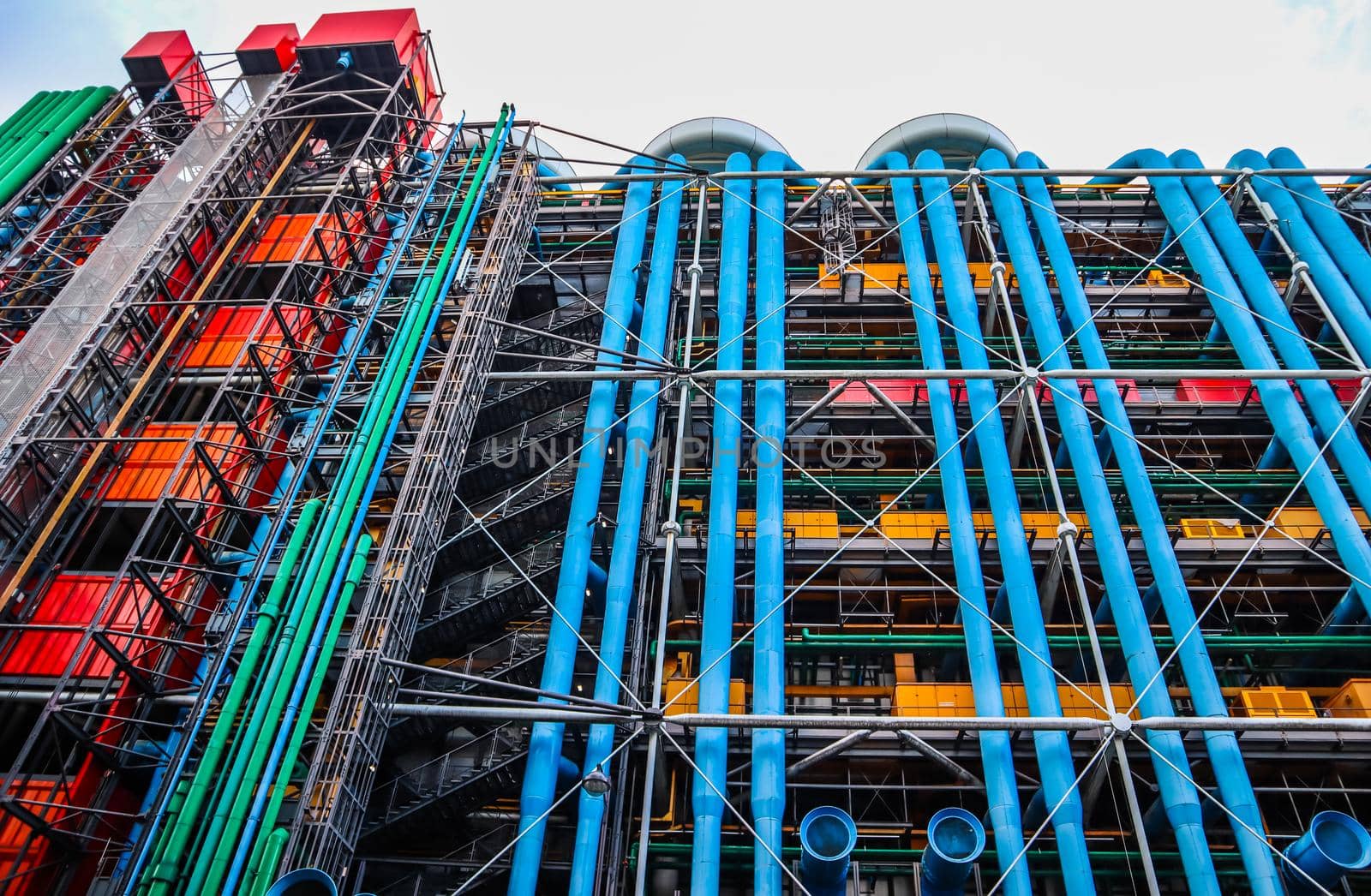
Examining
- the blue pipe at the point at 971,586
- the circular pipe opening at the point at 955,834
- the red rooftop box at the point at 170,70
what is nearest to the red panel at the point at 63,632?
the circular pipe opening at the point at 955,834

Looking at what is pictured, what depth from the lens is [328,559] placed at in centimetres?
1858

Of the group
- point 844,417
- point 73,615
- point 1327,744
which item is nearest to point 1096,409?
point 844,417

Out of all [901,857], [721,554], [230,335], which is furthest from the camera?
[230,335]

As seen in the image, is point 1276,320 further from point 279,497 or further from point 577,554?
point 279,497

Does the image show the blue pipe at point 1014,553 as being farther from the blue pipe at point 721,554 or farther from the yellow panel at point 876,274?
the blue pipe at point 721,554

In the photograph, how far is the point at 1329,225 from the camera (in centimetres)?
2623

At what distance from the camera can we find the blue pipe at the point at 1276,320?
20.8 metres

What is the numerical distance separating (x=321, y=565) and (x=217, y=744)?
10.6 feet

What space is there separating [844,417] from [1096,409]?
205 inches

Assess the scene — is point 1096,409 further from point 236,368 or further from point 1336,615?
point 236,368


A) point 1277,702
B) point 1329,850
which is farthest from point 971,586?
point 1329,850

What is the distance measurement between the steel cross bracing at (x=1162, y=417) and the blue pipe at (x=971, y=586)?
83 cm

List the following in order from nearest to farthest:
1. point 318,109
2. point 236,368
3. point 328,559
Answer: point 328,559 → point 236,368 → point 318,109

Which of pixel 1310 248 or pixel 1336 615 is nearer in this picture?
pixel 1336 615
